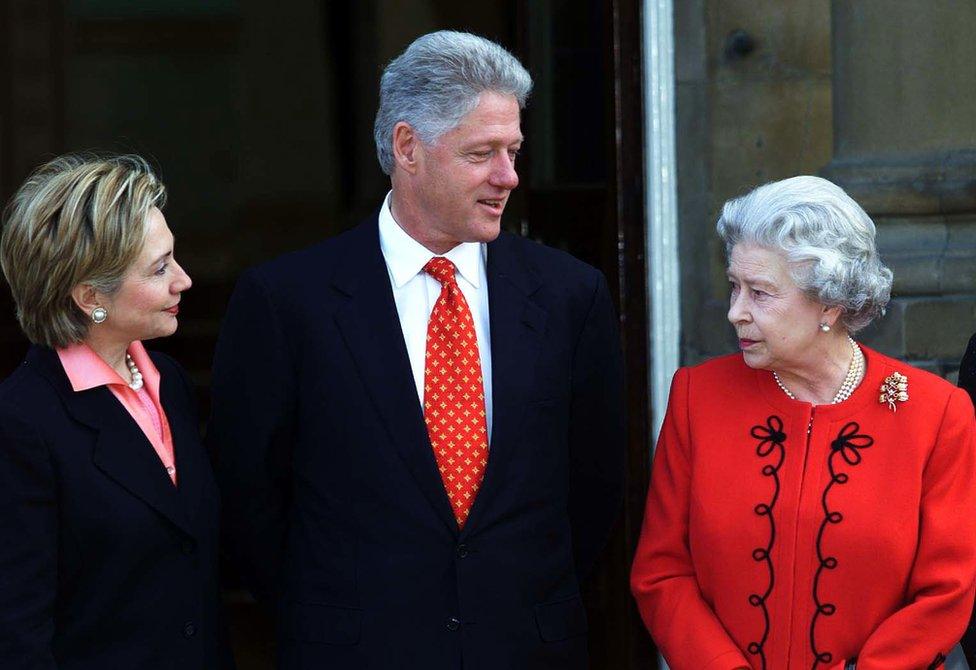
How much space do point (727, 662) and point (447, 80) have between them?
1239mm

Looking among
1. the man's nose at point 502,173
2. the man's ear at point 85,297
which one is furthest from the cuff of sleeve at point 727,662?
the man's ear at point 85,297

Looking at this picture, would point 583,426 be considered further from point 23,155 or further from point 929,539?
point 23,155

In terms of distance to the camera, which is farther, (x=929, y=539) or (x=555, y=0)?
(x=555, y=0)

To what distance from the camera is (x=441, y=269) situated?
3137 millimetres

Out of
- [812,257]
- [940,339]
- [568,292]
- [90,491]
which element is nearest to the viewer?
[90,491]

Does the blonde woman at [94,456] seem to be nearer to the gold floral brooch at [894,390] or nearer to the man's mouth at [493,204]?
the man's mouth at [493,204]

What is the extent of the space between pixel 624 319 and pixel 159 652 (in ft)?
5.87

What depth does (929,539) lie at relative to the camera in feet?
9.53

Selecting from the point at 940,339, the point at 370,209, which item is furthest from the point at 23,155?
the point at 940,339

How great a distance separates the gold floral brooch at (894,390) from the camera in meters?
3.01

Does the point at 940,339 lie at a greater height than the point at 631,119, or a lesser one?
lesser

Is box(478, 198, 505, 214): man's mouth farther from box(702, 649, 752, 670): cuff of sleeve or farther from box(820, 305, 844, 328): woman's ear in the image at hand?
box(702, 649, 752, 670): cuff of sleeve

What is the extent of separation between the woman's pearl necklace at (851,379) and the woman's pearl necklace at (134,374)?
1244mm

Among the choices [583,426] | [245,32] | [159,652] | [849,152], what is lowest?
[159,652]
